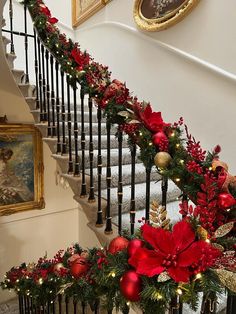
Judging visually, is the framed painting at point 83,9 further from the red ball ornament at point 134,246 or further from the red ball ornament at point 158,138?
the red ball ornament at point 134,246

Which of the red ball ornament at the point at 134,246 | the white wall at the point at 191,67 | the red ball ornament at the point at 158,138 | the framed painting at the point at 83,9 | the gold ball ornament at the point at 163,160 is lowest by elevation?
the red ball ornament at the point at 134,246

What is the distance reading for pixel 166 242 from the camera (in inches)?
29.4

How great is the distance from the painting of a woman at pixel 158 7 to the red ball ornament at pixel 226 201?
7.36 feet

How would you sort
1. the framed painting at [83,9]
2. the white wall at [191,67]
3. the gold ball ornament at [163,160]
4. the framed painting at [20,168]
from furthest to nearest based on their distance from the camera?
the framed painting at [83,9] < the framed painting at [20,168] < the white wall at [191,67] < the gold ball ornament at [163,160]

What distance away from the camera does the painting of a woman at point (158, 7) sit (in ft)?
8.39

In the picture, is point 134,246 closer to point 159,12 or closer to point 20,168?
point 159,12

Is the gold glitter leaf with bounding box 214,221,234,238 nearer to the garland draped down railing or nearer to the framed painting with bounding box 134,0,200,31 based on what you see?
the garland draped down railing

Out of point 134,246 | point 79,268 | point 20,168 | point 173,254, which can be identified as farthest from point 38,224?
point 173,254

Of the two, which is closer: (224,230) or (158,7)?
(224,230)

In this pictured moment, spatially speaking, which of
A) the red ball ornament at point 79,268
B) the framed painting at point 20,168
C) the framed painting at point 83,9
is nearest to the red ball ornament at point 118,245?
the red ball ornament at point 79,268

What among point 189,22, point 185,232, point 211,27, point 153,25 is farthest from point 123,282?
point 153,25

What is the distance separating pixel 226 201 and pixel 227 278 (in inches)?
10.2

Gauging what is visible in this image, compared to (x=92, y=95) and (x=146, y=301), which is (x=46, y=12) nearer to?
(x=92, y=95)

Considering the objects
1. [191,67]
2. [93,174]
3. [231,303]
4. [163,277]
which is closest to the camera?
[163,277]
